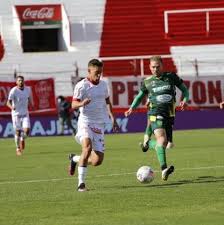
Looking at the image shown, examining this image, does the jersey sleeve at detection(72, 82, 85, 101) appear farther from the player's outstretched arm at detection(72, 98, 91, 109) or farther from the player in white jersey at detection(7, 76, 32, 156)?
the player in white jersey at detection(7, 76, 32, 156)

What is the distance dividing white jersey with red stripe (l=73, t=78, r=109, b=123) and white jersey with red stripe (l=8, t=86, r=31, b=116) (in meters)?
10.6

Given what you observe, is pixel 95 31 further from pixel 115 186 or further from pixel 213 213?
pixel 213 213

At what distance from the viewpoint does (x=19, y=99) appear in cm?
2383

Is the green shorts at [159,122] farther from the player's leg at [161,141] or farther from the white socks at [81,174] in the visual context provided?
the white socks at [81,174]

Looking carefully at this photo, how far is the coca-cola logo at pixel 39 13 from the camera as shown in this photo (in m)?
41.4

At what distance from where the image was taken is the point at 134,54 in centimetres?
4172

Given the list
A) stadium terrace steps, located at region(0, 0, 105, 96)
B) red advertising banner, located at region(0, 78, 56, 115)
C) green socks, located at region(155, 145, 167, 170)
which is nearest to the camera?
green socks, located at region(155, 145, 167, 170)

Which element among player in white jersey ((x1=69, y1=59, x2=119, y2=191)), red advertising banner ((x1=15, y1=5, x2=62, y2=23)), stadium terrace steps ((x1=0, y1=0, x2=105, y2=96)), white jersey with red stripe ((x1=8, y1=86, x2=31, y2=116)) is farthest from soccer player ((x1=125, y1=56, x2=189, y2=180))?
red advertising banner ((x1=15, y1=5, x2=62, y2=23))

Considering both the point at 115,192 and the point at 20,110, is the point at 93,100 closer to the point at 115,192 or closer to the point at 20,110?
the point at 115,192

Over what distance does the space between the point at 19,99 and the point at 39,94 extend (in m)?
11.8

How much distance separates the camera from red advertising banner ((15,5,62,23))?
1630 inches

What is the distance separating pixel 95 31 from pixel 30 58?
12.5 ft

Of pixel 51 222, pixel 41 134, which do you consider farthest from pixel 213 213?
pixel 41 134

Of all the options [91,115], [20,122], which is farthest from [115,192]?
[20,122]
